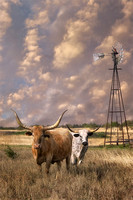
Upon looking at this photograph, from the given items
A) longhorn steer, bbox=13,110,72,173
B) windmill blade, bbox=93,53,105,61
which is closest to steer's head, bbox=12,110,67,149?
longhorn steer, bbox=13,110,72,173

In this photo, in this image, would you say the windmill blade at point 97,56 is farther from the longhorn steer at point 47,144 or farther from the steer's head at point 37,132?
the steer's head at point 37,132

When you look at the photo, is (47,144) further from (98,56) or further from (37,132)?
(98,56)

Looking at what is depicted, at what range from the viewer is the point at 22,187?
6.02m

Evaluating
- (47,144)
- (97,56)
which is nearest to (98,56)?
(97,56)

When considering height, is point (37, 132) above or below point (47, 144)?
above

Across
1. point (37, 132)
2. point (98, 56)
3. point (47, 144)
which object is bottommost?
point (47, 144)

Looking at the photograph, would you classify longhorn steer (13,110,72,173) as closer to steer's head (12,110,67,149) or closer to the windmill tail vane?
steer's head (12,110,67,149)

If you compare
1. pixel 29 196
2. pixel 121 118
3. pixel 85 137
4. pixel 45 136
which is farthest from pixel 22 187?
pixel 121 118

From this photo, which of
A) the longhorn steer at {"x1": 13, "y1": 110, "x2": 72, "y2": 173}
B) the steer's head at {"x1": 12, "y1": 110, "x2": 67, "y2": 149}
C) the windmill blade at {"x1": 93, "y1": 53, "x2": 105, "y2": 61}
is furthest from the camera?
the windmill blade at {"x1": 93, "y1": 53, "x2": 105, "y2": 61}

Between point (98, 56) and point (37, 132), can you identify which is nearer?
point (37, 132)

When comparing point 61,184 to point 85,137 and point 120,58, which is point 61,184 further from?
point 120,58

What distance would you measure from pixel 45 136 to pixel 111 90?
718 inches

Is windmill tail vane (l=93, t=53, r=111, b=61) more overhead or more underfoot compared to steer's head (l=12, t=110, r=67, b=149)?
more overhead

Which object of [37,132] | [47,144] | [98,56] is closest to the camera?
[37,132]
